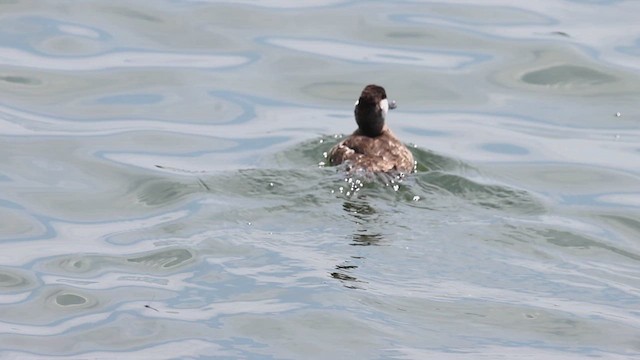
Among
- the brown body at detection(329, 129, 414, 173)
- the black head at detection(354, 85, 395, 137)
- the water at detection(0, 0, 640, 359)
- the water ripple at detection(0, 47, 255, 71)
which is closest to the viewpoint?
the water at detection(0, 0, 640, 359)

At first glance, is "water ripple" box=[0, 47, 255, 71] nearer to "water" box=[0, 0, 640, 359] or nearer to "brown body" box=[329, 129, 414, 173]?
"water" box=[0, 0, 640, 359]

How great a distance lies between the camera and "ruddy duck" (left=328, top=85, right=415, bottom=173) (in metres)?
15.0

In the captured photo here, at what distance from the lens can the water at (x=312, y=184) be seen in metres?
11.6

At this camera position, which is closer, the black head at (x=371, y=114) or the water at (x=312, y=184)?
the water at (x=312, y=184)

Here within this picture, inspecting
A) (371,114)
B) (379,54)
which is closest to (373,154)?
(371,114)

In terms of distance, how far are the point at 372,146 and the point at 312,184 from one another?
975 millimetres

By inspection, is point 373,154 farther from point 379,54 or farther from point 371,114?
point 379,54

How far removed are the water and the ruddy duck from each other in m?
0.28

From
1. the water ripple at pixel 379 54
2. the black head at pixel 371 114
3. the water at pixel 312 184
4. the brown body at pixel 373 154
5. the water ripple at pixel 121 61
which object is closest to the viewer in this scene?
the water at pixel 312 184

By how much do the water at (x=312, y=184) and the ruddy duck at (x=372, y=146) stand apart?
0.28 metres

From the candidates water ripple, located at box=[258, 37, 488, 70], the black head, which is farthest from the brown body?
water ripple, located at box=[258, 37, 488, 70]

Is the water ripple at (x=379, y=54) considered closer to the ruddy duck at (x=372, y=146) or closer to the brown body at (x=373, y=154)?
the ruddy duck at (x=372, y=146)

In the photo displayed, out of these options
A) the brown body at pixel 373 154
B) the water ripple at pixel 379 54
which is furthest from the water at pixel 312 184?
the brown body at pixel 373 154

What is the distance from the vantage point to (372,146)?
50.2 feet
